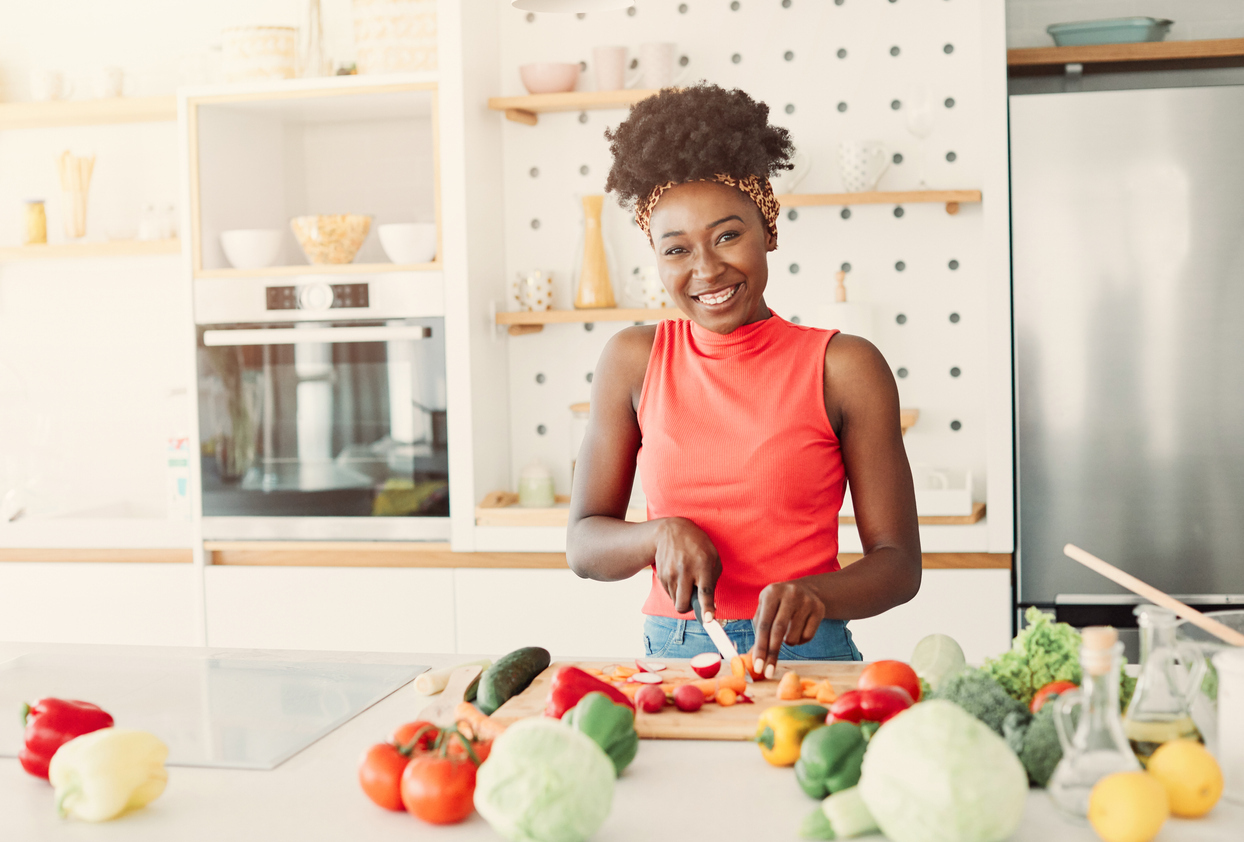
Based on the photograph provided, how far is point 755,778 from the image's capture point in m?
1.09

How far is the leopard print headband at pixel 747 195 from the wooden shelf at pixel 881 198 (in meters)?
1.28

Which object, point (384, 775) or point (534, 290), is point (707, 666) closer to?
point (384, 775)

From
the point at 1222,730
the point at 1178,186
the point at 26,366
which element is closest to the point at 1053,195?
the point at 1178,186

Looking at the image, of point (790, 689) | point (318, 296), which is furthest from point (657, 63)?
point (790, 689)

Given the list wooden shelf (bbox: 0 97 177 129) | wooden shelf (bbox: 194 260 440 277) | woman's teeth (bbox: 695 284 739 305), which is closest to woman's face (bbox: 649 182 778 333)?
woman's teeth (bbox: 695 284 739 305)

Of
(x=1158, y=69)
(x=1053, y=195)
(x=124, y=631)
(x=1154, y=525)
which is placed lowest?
(x=124, y=631)

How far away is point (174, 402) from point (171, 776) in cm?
254

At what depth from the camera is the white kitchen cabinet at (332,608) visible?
292 cm

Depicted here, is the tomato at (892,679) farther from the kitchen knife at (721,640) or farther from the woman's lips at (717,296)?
the woman's lips at (717,296)

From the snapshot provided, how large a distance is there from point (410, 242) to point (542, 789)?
2.23 m

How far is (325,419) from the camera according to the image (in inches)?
118

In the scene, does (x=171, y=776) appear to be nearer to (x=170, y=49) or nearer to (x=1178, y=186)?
(x=1178, y=186)

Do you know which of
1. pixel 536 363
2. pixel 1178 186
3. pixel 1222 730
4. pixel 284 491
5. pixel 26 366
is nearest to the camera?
pixel 1222 730

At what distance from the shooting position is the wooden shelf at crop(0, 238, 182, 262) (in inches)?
122
